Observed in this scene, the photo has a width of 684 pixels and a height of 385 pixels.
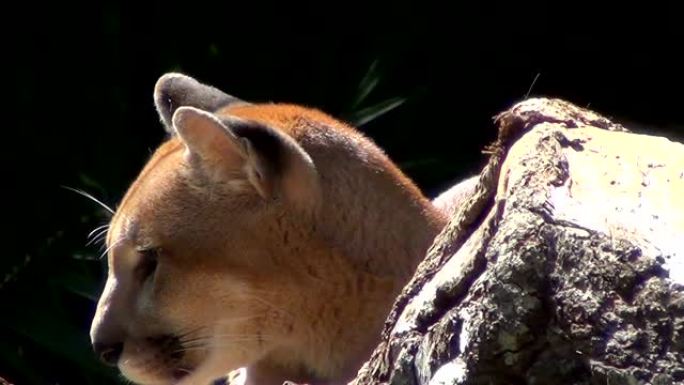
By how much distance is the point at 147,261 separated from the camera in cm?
400

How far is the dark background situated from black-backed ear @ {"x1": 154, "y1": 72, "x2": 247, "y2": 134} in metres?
2.30

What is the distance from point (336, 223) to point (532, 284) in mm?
1596

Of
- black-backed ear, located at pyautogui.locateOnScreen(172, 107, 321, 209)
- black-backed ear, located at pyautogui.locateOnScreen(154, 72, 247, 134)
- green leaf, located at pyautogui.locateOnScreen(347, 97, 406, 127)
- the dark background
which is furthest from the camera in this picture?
green leaf, located at pyautogui.locateOnScreen(347, 97, 406, 127)

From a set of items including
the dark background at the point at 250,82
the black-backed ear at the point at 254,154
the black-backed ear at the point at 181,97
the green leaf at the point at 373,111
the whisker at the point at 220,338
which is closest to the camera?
the black-backed ear at the point at 254,154

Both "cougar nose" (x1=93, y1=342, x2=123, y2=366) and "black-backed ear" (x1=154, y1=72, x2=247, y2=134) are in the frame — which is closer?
"cougar nose" (x1=93, y1=342, x2=123, y2=366)

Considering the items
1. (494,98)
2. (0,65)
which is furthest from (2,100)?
(494,98)

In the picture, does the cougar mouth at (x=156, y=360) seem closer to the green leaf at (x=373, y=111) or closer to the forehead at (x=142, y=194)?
the forehead at (x=142, y=194)

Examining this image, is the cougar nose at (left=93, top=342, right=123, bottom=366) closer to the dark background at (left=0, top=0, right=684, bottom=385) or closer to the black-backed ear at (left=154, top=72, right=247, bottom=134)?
the black-backed ear at (left=154, top=72, right=247, bottom=134)

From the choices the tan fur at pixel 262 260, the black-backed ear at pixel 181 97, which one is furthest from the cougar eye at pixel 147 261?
the black-backed ear at pixel 181 97

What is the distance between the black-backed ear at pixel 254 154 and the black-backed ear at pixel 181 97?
23.1 inches

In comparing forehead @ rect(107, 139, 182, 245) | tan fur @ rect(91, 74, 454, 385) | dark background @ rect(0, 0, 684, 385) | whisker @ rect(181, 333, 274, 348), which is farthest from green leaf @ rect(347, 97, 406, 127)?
whisker @ rect(181, 333, 274, 348)

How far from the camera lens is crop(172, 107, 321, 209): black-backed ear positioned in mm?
3871

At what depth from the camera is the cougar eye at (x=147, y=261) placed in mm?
3998

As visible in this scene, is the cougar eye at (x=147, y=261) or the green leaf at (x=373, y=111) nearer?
the cougar eye at (x=147, y=261)
